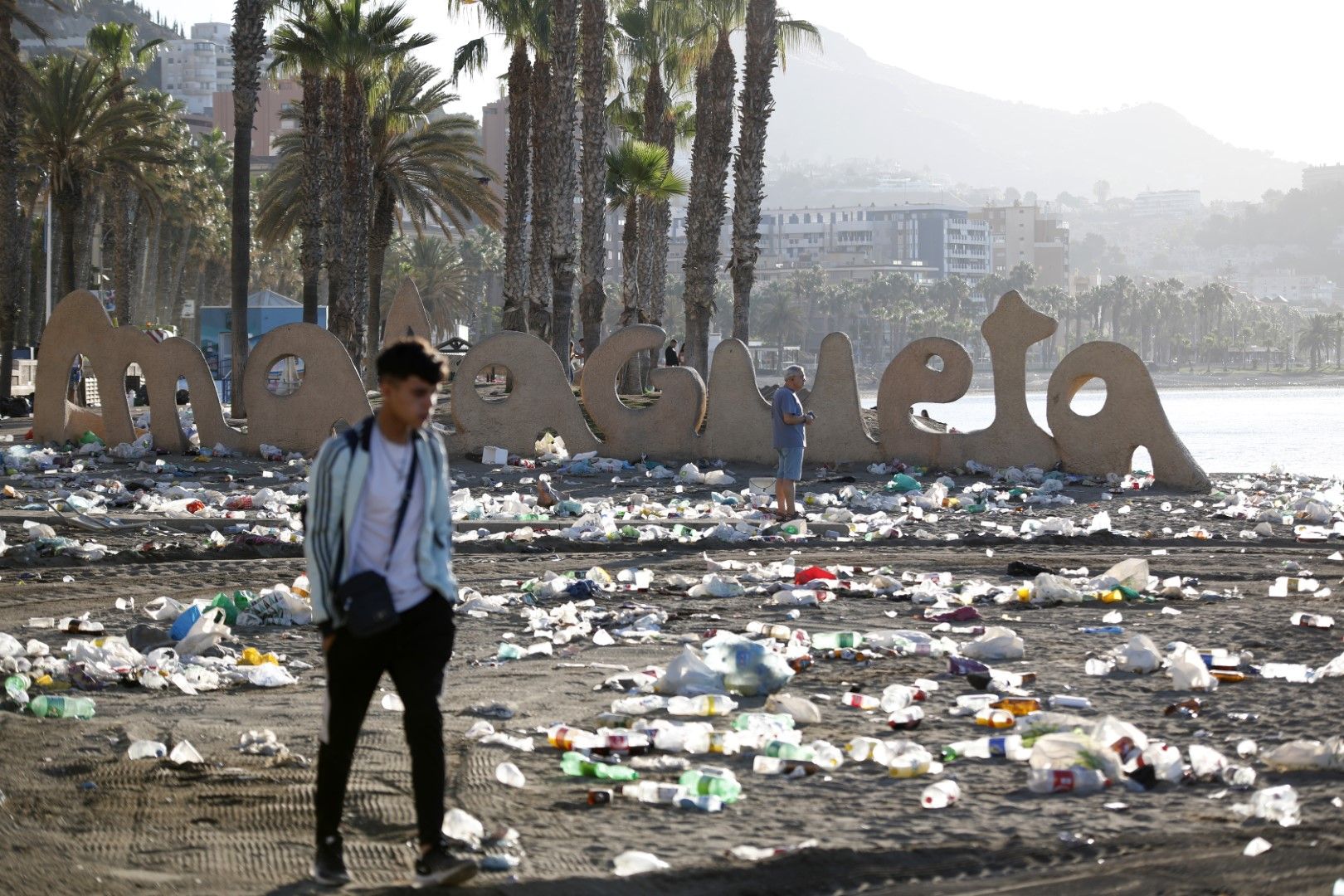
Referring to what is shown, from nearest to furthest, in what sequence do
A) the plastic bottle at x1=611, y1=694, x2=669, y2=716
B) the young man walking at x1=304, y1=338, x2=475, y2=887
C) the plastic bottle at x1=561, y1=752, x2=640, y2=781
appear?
the young man walking at x1=304, y1=338, x2=475, y2=887, the plastic bottle at x1=561, y1=752, x2=640, y2=781, the plastic bottle at x1=611, y1=694, x2=669, y2=716

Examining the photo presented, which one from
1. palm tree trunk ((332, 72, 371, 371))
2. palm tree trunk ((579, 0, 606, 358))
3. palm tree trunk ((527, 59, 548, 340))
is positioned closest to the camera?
palm tree trunk ((579, 0, 606, 358))

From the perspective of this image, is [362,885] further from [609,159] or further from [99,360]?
[609,159]

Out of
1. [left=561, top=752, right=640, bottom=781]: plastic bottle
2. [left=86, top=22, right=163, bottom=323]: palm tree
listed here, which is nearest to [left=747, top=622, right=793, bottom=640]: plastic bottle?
[left=561, top=752, right=640, bottom=781]: plastic bottle

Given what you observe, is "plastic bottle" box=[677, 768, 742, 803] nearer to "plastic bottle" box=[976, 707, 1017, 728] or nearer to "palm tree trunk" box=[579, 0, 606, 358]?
"plastic bottle" box=[976, 707, 1017, 728]

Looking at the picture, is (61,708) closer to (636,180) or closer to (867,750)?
(867,750)

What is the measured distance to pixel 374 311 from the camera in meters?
39.5

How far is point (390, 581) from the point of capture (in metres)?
4.67

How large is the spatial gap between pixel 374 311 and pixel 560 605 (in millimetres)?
30444

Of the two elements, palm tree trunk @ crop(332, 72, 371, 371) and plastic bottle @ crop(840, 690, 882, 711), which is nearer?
plastic bottle @ crop(840, 690, 882, 711)

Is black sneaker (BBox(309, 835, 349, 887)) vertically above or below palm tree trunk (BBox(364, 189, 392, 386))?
below

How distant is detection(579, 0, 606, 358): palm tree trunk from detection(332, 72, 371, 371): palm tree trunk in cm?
468

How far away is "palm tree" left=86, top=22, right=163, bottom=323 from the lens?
4247 cm

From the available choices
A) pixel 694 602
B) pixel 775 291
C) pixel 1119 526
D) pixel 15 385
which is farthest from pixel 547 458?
pixel 775 291

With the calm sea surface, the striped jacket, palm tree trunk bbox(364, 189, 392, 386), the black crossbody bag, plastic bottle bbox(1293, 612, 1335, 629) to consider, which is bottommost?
the calm sea surface
